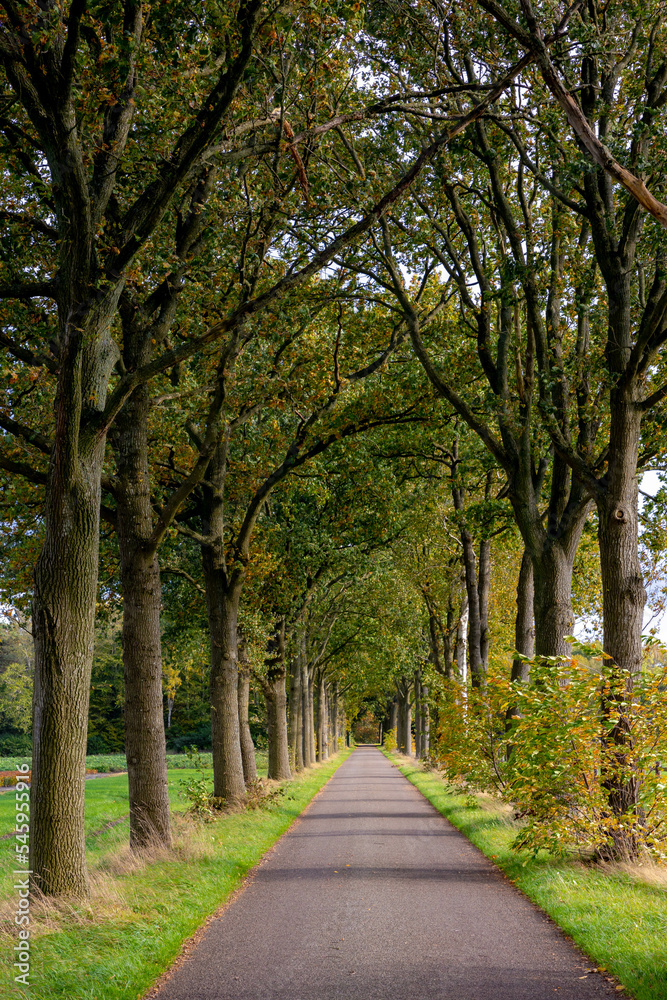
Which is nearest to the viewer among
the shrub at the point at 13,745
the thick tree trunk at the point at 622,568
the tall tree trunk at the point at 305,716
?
the thick tree trunk at the point at 622,568

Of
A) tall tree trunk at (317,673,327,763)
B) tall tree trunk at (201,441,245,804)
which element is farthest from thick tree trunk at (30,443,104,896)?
tall tree trunk at (317,673,327,763)

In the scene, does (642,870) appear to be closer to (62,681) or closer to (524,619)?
(62,681)

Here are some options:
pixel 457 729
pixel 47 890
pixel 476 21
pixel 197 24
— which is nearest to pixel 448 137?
pixel 197 24

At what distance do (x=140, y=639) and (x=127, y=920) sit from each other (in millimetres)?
4341

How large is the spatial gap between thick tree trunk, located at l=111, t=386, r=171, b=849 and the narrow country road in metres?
1.72

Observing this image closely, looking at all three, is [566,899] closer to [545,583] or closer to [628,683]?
[628,683]

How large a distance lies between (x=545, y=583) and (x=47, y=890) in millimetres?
8172

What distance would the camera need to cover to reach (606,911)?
7.19 meters

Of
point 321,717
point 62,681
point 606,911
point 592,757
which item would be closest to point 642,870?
point 592,757

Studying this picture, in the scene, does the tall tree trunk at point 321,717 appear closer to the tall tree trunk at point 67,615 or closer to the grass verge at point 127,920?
the grass verge at point 127,920

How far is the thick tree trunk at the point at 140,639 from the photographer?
10508 millimetres

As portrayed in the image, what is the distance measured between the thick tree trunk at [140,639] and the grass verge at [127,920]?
1.91 ft

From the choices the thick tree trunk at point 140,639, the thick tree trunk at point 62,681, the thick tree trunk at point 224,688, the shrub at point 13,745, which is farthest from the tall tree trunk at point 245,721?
the shrub at point 13,745

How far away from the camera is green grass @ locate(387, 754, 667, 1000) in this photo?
5738 mm
